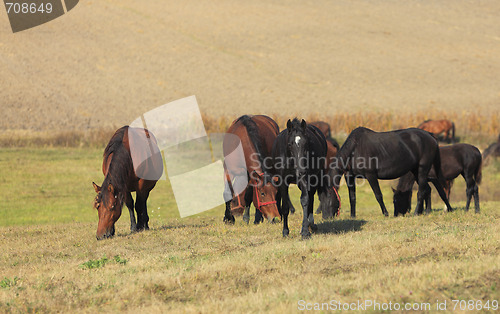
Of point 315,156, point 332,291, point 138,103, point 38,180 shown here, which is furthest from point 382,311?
point 138,103

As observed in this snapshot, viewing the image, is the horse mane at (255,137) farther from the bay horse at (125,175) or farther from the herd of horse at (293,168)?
the bay horse at (125,175)

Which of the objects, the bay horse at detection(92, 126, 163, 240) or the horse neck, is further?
the horse neck

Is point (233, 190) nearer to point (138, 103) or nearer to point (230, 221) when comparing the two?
point (230, 221)

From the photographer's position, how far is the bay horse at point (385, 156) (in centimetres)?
1491

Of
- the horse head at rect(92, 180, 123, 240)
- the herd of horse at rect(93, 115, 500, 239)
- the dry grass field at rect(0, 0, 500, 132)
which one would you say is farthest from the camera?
the dry grass field at rect(0, 0, 500, 132)

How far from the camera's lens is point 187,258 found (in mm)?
10141

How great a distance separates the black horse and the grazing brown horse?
25196 mm

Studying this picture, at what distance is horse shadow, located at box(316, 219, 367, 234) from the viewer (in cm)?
1232

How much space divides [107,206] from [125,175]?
859 millimetres

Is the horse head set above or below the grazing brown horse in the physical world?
above

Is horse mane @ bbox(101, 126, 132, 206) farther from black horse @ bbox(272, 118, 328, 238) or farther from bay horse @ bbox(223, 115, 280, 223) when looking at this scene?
black horse @ bbox(272, 118, 328, 238)

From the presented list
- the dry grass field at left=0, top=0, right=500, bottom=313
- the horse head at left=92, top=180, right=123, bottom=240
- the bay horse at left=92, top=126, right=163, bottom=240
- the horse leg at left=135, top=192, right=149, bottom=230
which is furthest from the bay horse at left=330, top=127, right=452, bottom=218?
the horse head at left=92, top=180, right=123, bottom=240

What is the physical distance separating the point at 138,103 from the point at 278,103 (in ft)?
37.4

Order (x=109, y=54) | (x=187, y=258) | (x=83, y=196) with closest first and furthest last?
(x=187, y=258) < (x=83, y=196) < (x=109, y=54)
